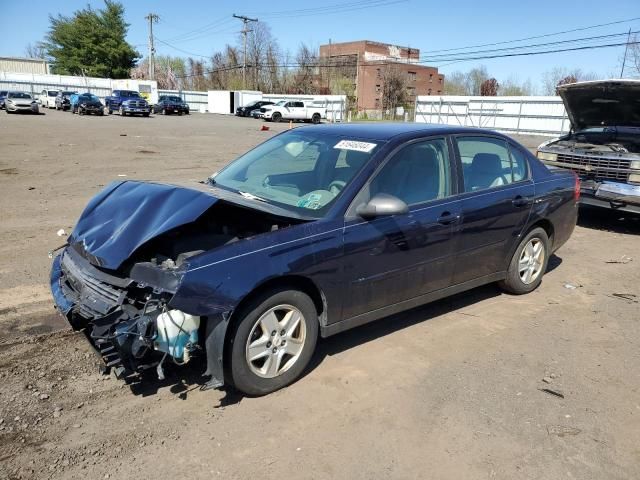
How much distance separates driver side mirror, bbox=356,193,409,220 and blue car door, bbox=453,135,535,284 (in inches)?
39.4

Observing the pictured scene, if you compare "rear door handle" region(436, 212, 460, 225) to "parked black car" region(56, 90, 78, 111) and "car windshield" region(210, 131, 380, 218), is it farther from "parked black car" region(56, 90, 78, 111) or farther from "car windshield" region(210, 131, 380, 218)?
"parked black car" region(56, 90, 78, 111)

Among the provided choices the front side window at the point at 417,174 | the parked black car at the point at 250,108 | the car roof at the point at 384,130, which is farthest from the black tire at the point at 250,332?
the parked black car at the point at 250,108

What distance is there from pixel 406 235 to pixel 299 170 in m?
1.08

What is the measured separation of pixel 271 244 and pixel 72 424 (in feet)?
5.17

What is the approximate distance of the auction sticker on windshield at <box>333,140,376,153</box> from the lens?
13.3ft

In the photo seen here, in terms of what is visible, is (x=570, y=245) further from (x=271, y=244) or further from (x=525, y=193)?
(x=271, y=244)

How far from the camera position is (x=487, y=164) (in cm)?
487

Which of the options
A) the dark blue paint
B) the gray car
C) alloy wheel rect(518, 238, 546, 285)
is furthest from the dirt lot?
the gray car

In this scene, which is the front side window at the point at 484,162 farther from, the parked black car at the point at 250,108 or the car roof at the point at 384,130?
the parked black car at the point at 250,108

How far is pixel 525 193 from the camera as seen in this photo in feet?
16.5

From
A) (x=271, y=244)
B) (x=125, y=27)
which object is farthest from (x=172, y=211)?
(x=125, y=27)

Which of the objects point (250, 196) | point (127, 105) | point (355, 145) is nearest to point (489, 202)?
point (355, 145)

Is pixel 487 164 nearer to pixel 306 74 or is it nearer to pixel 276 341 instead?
pixel 276 341

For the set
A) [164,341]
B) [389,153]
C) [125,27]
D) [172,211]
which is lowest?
[164,341]
